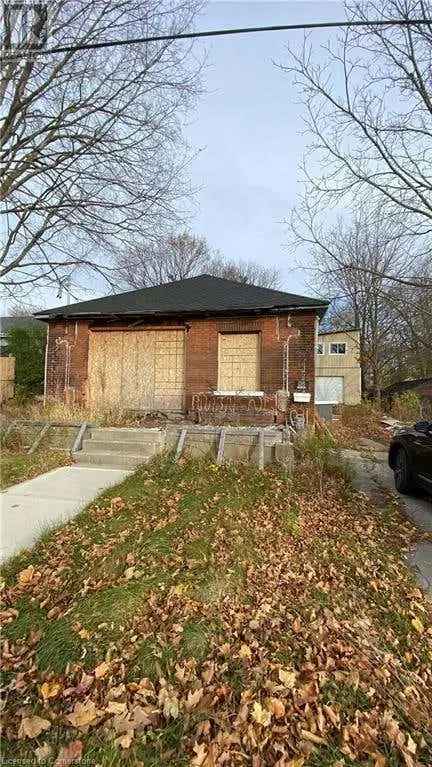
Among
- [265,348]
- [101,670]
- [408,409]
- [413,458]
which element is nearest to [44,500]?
[101,670]

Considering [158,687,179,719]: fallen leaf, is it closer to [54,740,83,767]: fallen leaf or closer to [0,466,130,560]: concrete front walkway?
[54,740,83,767]: fallen leaf

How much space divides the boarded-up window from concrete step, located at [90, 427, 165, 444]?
3.93 meters

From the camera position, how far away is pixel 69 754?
1896 millimetres

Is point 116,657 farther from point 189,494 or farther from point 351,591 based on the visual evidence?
point 189,494

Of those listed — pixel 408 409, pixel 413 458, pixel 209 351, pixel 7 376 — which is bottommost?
pixel 413 458

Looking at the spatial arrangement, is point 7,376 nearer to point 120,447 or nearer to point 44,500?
point 120,447

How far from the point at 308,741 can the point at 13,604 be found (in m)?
2.32

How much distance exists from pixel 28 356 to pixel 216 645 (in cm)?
1630

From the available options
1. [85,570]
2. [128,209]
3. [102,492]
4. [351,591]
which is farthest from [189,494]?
[128,209]

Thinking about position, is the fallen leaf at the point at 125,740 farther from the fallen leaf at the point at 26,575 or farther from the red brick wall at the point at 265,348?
the red brick wall at the point at 265,348

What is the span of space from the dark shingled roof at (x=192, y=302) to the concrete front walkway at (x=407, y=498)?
4.12 meters

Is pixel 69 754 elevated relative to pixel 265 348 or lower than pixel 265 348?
lower

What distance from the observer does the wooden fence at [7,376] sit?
14.9 metres

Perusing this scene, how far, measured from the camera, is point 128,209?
962cm
